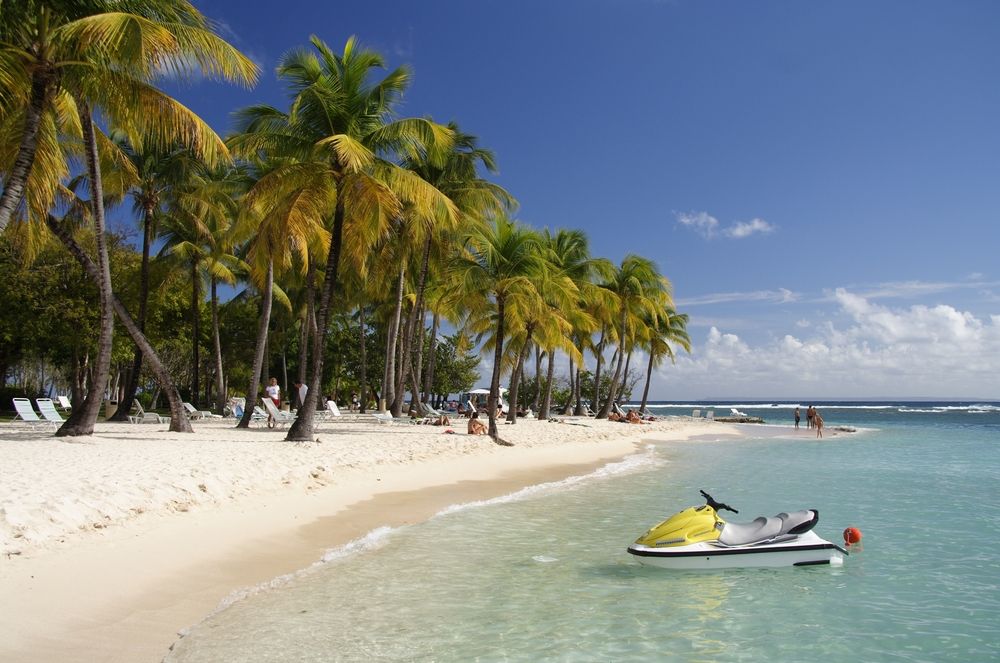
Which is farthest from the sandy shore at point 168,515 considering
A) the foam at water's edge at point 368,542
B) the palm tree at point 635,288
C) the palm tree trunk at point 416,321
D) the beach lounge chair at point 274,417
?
the palm tree at point 635,288

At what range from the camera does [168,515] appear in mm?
7750

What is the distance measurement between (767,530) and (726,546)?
0.54 meters

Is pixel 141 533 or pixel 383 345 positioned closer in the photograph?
pixel 141 533

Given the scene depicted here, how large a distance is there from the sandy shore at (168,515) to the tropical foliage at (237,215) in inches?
110

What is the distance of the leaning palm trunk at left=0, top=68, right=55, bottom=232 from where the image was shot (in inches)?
394

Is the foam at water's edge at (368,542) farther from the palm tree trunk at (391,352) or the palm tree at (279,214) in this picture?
the palm tree trunk at (391,352)

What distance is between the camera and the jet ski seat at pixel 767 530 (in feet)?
22.0

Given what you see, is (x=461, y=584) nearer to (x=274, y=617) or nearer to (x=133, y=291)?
(x=274, y=617)

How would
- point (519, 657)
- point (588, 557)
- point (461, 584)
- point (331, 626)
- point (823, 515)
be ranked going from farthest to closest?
point (823, 515), point (588, 557), point (461, 584), point (331, 626), point (519, 657)

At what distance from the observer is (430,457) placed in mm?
15094

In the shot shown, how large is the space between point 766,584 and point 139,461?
8.60 m

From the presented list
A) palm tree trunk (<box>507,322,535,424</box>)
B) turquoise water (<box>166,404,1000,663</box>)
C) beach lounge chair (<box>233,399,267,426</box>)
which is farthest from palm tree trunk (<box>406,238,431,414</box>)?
turquoise water (<box>166,404,1000,663</box>)

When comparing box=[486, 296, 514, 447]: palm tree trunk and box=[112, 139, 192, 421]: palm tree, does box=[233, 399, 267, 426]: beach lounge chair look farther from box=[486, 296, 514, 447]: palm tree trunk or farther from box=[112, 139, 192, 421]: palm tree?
box=[486, 296, 514, 447]: palm tree trunk

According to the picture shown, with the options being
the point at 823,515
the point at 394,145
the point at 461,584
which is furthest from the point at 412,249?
the point at 461,584
